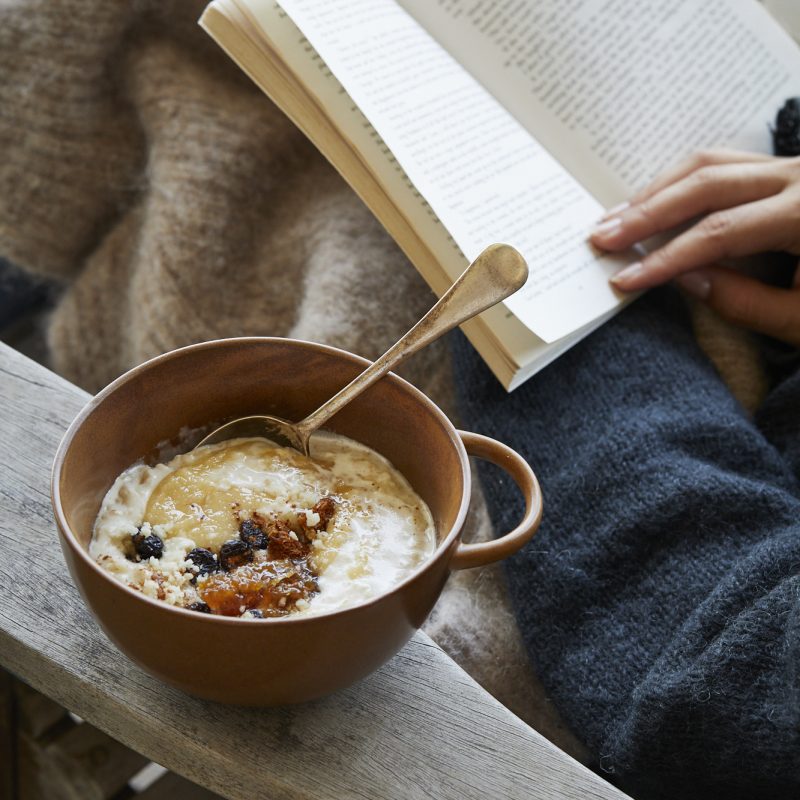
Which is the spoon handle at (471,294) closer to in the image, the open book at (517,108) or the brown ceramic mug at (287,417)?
the brown ceramic mug at (287,417)

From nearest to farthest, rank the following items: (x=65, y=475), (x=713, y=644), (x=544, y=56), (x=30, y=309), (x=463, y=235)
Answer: (x=65, y=475), (x=713, y=644), (x=463, y=235), (x=544, y=56), (x=30, y=309)

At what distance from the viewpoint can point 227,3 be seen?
2.41 ft

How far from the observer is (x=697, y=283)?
2.73ft

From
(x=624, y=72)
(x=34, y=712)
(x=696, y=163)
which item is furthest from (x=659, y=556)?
(x=34, y=712)

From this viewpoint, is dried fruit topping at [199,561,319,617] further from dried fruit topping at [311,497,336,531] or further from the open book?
the open book

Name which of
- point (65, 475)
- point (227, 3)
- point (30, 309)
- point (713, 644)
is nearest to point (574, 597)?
point (713, 644)

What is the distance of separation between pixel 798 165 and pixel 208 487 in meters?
0.60

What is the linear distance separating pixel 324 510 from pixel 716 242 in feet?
1.54

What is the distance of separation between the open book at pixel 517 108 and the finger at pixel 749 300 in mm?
83

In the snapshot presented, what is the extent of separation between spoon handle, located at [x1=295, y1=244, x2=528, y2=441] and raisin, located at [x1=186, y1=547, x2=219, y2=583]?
0.10m

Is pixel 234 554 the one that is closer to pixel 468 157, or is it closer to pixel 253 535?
pixel 253 535

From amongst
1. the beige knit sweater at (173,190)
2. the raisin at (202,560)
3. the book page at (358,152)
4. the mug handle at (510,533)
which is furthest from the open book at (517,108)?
the raisin at (202,560)

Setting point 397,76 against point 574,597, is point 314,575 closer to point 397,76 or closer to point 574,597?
point 574,597

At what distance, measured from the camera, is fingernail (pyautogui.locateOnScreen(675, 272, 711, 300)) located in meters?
0.83
